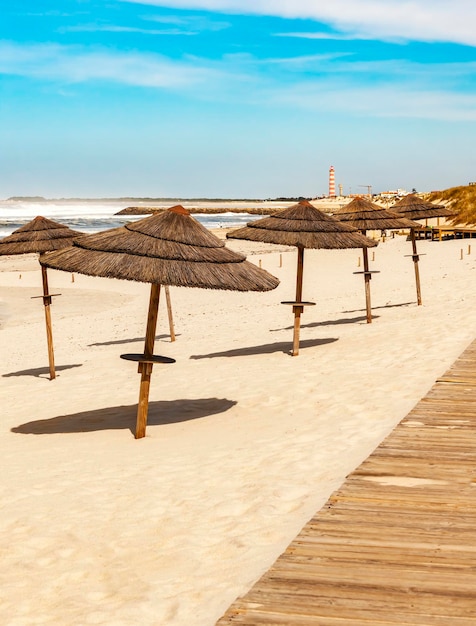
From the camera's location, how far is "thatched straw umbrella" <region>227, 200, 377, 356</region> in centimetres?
1518

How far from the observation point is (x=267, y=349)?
1673 cm

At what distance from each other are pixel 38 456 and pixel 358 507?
16.8ft

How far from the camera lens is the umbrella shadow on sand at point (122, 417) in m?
11.5

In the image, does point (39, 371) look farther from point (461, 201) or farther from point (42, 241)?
point (461, 201)

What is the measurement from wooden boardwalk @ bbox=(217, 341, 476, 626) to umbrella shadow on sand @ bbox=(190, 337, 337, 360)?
872 cm

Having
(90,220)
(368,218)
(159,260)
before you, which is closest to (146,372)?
(159,260)

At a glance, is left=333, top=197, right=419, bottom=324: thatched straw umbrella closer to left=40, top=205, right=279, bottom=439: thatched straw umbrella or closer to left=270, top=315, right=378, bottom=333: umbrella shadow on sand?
left=270, top=315, right=378, bottom=333: umbrella shadow on sand

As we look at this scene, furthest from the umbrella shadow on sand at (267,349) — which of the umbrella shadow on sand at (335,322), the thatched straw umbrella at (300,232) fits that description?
the umbrella shadow on sand at (335,322)

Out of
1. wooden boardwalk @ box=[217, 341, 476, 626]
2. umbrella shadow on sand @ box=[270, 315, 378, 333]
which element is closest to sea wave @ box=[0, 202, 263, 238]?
umbrella shadow on sand @ box=[270, 315, 378, 333]

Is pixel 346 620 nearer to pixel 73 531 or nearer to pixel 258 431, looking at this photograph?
pixel 73 531

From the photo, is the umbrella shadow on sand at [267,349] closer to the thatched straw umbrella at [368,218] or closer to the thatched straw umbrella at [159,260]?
the thatched straw umbrella at [368,218]

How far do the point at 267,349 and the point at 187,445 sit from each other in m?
6.98

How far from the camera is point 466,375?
10969mm

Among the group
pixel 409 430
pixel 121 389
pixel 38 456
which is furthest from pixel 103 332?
pixel 409 430
